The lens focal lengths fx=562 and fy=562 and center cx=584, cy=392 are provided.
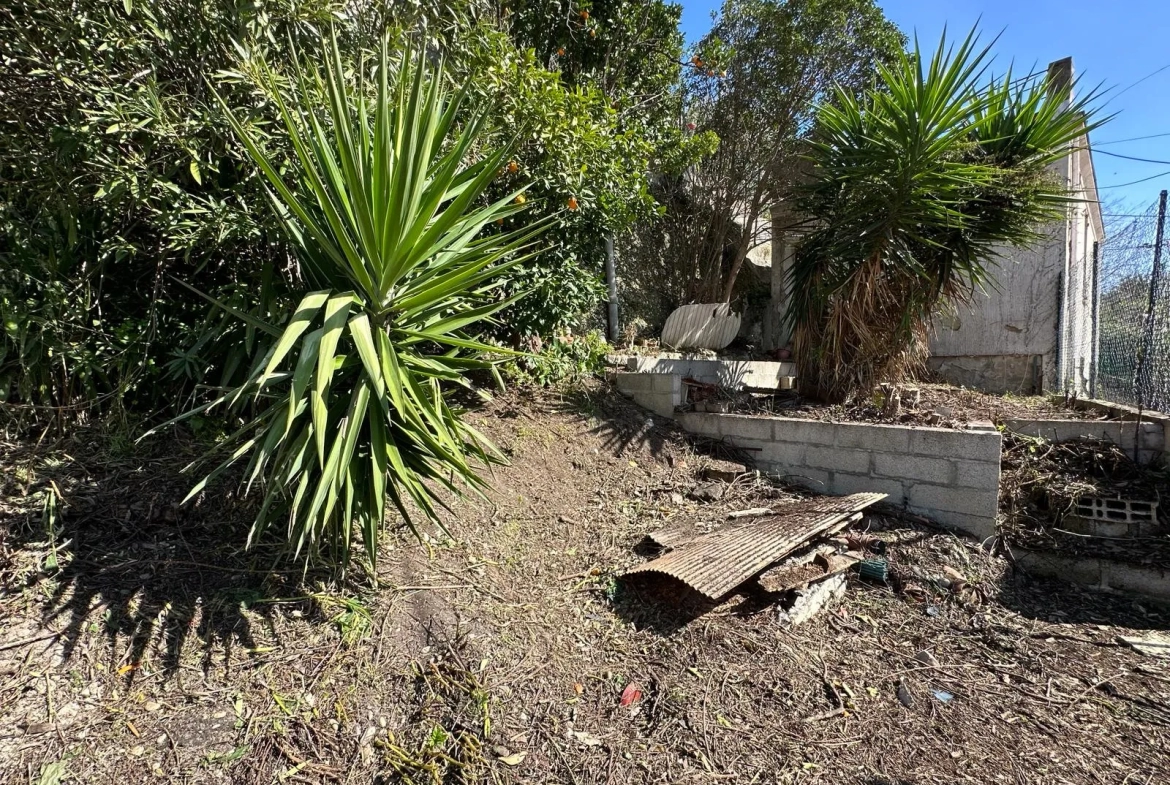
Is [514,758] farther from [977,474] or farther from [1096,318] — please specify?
[1096,318]

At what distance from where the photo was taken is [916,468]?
11.3ft

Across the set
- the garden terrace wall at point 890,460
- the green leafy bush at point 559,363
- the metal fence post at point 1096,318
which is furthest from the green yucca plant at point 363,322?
the metal fence post at point 1096,318

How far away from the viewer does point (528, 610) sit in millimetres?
2441

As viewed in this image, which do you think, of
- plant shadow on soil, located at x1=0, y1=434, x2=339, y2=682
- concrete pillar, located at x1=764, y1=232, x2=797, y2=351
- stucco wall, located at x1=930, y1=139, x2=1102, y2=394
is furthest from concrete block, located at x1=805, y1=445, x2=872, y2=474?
concrete pillar, located at x1=764, y1=232, x2=797, y2=351

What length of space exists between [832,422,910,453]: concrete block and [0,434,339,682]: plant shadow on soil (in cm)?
314

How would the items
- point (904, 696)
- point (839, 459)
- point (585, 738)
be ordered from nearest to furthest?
1. point (585, 738)
2. point (904, 696)
3. point (839, 459)

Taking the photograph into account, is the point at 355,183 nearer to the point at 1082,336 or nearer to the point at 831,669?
the point at 831,669

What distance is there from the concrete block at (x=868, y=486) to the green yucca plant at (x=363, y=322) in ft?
8.37

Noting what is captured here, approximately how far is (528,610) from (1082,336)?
6874 millimetres

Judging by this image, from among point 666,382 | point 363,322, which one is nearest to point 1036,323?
point 666,382

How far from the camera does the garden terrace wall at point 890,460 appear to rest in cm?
328

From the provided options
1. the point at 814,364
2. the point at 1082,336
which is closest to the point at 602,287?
the point at 814,364

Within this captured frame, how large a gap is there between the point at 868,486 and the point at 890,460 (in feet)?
0.71

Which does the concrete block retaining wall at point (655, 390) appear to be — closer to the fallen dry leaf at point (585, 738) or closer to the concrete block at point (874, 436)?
the concrete block at point (874, 436)
